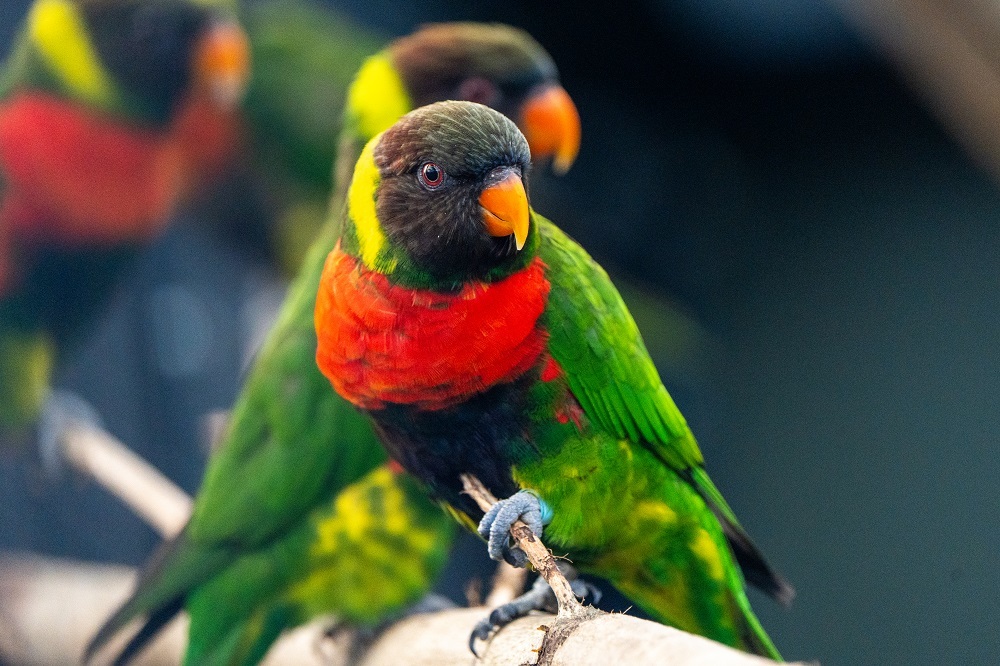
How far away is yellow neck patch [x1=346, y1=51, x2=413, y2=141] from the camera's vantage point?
1.84 meters

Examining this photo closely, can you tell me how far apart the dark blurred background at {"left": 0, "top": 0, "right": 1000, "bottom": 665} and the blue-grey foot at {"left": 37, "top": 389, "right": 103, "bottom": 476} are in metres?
0.59

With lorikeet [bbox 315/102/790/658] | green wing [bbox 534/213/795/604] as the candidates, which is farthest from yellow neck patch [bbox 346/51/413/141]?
green wing [bbox 534/213/795/604]

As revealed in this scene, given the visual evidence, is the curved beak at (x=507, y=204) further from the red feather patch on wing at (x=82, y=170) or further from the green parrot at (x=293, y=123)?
the green parrot at (x=293, y=123)

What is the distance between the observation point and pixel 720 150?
358cm

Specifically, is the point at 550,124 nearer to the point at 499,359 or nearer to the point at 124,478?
the point at 499,359

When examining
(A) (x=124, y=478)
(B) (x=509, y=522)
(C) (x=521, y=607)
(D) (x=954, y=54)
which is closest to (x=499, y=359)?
(B) (x=509, y=522)

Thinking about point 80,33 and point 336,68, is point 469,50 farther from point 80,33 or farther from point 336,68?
point 336,68

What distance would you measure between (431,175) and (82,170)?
4.74 ft

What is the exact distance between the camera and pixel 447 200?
3.96ft

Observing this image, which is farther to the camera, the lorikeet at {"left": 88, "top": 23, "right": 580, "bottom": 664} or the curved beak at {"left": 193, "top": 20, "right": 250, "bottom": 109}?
the curved beak at {"left": 193, "top": 20, "right": 250, "bottom": 109}

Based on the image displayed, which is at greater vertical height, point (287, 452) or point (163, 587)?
point (287, 452)

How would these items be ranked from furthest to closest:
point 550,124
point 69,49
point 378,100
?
point 69,49
point 378,100
point 550,124

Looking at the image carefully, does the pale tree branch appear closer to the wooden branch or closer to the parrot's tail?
the wooden branch

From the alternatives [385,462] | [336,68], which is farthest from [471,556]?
[336,68]
